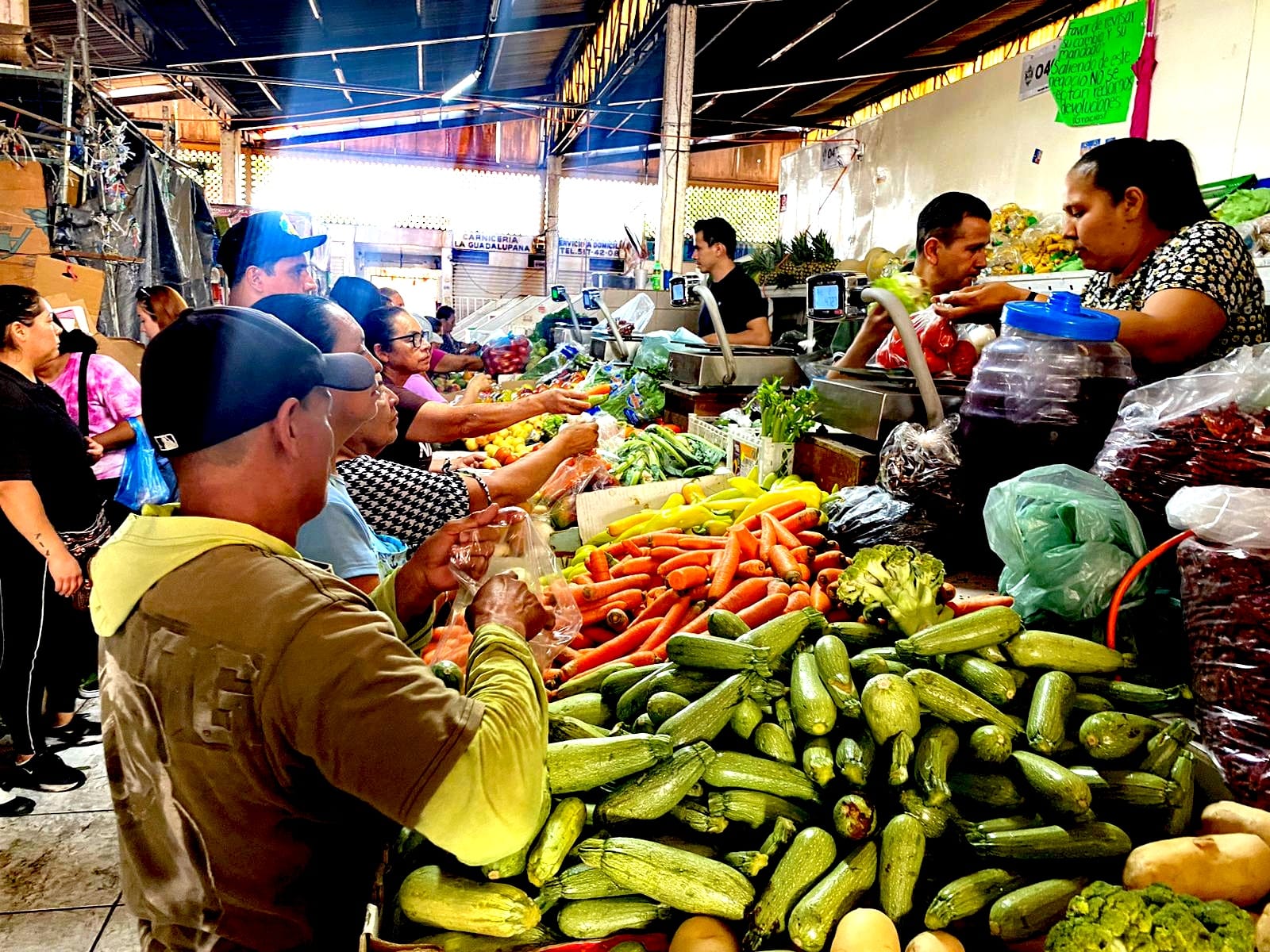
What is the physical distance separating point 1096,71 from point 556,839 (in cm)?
548

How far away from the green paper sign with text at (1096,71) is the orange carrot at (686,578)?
3.94 meters

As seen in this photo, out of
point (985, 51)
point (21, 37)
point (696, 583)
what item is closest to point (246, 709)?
point (696, 583)

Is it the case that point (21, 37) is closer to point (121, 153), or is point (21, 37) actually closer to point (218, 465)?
point (121, 153)

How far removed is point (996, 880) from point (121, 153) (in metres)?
7.98

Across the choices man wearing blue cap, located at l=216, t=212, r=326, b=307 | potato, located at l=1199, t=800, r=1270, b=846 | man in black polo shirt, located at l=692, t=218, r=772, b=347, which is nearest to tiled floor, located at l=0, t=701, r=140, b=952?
man wearing blue cap, located at l=216, t=212, r=326, b=307

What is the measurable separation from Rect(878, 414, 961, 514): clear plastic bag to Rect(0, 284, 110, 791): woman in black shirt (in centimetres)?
372

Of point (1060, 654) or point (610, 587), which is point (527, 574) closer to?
point (610, 587)

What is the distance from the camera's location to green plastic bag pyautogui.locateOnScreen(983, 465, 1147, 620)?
1.96 m

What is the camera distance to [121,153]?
266 inches

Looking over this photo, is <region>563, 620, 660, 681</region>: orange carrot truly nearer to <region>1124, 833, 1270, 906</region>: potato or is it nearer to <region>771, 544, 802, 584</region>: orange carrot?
<region>771, 544, 802, 584</region>: orange carrot

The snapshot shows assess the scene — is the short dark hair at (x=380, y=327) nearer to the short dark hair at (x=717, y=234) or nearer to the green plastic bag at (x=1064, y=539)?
the green plastic bag at (x=1064, y=539)

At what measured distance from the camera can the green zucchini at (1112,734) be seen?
163 centimetres

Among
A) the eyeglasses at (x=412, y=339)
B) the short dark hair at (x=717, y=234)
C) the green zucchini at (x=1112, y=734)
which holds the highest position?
the short dark hair at (x=717, y=234)

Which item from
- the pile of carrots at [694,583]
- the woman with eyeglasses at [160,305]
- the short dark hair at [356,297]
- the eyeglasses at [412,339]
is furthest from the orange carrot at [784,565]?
the woman with eyeglasses at [160,305]
